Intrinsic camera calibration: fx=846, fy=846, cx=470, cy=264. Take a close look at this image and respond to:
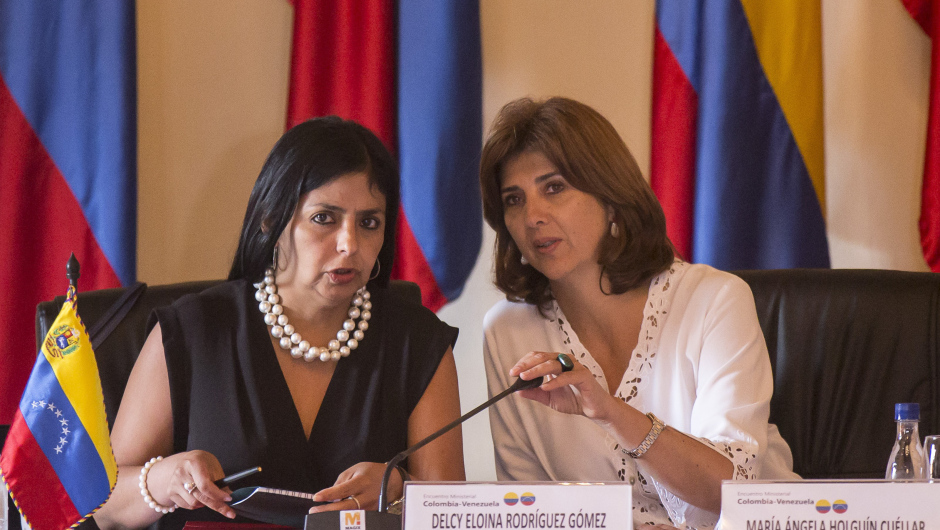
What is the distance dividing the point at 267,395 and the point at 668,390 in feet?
2.56

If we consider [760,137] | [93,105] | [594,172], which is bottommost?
[594,172]

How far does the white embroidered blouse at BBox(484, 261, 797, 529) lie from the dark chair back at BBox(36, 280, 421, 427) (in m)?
0.71

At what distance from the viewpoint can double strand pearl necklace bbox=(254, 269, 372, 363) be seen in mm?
1592

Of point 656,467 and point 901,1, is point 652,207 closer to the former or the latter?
point 656,467

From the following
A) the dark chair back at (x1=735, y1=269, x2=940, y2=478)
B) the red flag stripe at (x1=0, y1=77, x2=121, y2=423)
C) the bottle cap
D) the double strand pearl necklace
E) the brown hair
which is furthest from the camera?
the red flag stripe at (x1=0, y1=77, x2=121, y2=423)

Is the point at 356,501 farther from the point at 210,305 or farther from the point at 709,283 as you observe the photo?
the point at 709,283

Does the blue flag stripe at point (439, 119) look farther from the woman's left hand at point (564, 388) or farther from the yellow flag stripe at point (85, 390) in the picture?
the yellow flag stripe at point (85, 390)

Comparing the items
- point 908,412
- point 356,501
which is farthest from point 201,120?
point 908,412

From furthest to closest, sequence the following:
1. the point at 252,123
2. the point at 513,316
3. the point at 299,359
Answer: the point at 252,123
the point at 513,316
the point at 299,359

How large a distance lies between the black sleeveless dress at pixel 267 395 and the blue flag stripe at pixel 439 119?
2.10 feet

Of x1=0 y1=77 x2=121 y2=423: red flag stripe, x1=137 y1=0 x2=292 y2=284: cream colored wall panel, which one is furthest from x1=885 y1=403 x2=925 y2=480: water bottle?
x1=0 y1=77 x2=121 y2=423: red flag stripe

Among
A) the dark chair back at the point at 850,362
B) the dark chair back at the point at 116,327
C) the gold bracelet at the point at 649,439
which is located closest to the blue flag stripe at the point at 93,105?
the dark chair back at the point at 116,327

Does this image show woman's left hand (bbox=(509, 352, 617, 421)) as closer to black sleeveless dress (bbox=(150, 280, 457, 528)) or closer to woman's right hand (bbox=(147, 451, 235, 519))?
black sleeveless dress (bbox=(150, 280, 457, 528))

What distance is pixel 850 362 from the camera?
1.87m
